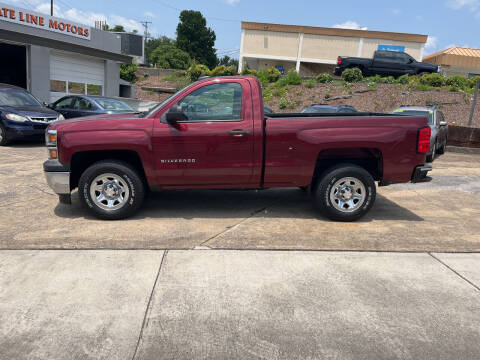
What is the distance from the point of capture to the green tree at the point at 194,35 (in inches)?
2473

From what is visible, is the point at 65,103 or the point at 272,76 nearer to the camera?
the point at 65,103

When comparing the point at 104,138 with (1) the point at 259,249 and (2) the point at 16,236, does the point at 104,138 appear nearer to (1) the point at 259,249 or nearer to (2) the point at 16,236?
(2) the point at 16,236

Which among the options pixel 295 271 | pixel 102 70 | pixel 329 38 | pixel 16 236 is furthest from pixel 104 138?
pixel 329 38

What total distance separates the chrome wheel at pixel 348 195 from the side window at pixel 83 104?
31.6 ft

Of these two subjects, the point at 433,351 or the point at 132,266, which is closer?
the point at 433,351

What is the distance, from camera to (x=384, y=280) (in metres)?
3.65

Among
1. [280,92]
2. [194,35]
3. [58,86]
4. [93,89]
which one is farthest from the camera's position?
[194,35]

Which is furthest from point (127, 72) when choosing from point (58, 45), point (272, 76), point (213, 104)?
point (213, 104)

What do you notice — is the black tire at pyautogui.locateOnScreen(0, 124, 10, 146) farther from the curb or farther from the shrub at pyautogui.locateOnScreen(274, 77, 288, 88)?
the shrub at pyautogui.locateOnScreen(274, 77, 288, 88)

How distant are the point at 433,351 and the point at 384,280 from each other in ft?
3.41

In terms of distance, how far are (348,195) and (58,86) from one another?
62.2ft

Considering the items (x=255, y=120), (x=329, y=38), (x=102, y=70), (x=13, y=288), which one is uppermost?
(x=329, y=38)

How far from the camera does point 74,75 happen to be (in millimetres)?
20828

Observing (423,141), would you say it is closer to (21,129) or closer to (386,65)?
(21,129)
